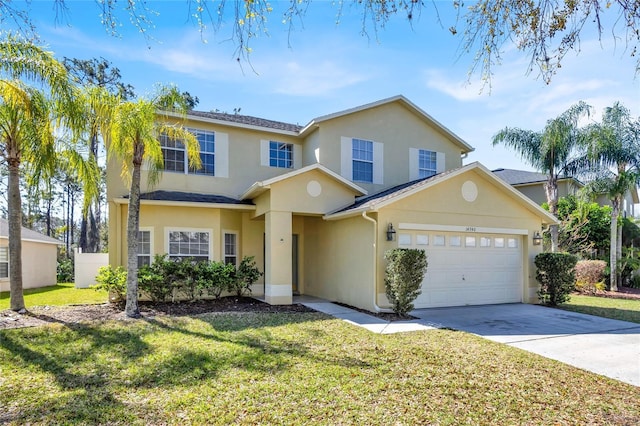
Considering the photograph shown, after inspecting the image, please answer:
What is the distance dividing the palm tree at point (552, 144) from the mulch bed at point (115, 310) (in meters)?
13.5

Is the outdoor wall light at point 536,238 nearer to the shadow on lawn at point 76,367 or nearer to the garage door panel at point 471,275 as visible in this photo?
the garage door panel at point 471,275

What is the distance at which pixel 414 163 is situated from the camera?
53.6ft

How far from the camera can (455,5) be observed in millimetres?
4922

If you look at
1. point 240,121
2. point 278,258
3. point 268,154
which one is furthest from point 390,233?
point 240,121

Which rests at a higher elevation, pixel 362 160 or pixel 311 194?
pixel 362 160

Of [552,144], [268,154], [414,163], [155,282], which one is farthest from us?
[552,144]

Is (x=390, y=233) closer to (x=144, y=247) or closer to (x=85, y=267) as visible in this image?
(x=144, y=247)

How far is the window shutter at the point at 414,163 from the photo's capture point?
1625 centimetres

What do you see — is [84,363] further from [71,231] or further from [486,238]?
[71,231]

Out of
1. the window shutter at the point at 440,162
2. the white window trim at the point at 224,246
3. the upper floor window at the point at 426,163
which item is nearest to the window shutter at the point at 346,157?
the upper floor window at the point at 426,163

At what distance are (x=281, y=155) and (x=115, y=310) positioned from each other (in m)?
8.08

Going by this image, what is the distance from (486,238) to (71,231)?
144 feet

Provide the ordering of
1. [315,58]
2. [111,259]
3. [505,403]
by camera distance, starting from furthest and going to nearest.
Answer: [111,259]
[315,58]
[505,403]

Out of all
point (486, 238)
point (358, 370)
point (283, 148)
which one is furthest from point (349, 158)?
point (358, 370)
